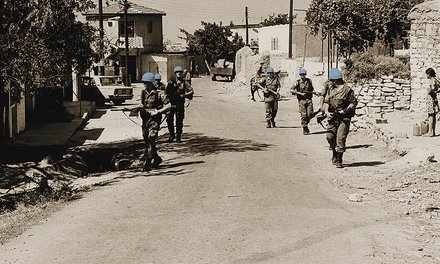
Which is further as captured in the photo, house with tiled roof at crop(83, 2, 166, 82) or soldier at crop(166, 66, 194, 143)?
house with tiled roof at crop(83, 2, 166, 82)

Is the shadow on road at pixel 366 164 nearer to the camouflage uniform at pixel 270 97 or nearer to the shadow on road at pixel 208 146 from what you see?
the shadow on road at pixel 208 146

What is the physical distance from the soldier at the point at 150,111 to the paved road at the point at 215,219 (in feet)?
1.44

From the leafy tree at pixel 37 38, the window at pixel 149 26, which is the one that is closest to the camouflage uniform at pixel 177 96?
the leafy tree at pixel 37 38

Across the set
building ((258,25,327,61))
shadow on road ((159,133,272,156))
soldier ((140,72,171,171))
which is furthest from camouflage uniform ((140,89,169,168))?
building ((258,25,327,61))

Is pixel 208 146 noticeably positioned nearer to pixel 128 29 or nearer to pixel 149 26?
pixel 128 29

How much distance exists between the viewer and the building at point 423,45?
22.9 m

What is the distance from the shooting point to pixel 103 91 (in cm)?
Result: 3734

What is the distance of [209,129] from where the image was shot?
22594 millimetres

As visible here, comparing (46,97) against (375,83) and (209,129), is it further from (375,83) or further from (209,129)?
(375,83)

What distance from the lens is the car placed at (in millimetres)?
36625

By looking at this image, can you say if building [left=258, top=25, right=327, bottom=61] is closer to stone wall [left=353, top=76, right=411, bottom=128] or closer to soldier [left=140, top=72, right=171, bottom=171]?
stone wall [left=353, top=76, right=411, bottom=128]

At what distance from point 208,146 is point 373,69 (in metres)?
7.28

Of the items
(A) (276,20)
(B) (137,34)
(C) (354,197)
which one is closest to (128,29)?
(B) (137,34)

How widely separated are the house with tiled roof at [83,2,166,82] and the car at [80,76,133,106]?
24829 millimetres
